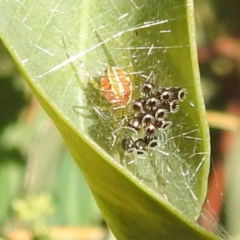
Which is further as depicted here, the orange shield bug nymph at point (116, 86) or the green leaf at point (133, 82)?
the orange shield bug nymph at point (116, 86)

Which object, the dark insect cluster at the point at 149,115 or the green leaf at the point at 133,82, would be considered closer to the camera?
the green leaf at the point at 133,82

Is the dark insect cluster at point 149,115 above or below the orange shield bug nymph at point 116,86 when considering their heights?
below

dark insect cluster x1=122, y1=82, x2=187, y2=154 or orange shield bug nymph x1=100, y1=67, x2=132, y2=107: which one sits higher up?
orange shield bug nymph x1=100, y1=67, x2=132, y2=107

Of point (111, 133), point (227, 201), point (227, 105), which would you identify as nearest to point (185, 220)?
point (111, 133)

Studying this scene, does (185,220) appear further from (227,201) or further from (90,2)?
(227,201)
